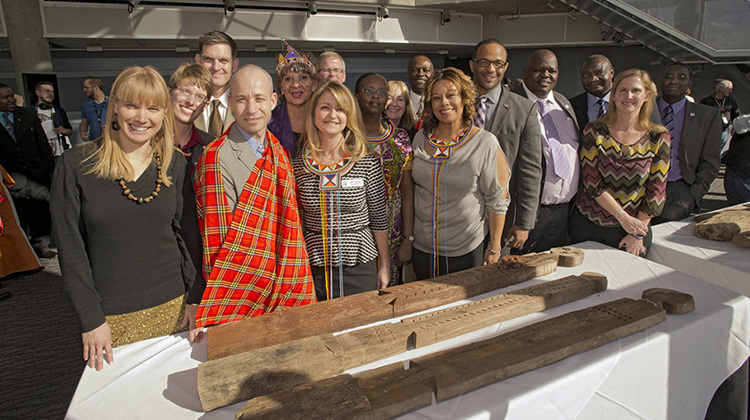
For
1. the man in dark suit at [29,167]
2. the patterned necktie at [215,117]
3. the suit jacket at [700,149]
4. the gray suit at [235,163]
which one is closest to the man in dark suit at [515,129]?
the gray suit at [235,163]

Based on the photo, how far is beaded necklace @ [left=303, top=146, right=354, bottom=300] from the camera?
5.97 ft

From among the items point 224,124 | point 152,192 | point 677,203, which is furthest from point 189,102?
point 677,203

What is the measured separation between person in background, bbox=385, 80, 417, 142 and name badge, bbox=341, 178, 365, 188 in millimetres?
1147

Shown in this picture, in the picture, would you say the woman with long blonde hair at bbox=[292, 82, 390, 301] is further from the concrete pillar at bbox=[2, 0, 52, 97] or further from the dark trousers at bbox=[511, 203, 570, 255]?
the concrete pillar at bbox=[2, 0, 52, 97]

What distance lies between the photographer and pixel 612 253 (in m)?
2.12

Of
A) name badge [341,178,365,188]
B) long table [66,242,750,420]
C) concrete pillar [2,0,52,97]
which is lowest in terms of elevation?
long table [66,242,750,420]

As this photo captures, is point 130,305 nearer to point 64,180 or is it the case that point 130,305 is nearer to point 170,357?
point 170,357

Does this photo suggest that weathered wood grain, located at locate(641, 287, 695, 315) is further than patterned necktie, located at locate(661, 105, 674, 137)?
No

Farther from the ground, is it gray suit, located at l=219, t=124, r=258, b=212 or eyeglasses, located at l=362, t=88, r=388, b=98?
eyeglasses, located at l=362, t=88, r=388, b=98

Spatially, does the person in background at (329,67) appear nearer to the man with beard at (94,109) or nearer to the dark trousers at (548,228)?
the dark trousers at (548,228)

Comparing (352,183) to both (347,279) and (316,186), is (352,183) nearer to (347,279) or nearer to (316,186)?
(316,186)

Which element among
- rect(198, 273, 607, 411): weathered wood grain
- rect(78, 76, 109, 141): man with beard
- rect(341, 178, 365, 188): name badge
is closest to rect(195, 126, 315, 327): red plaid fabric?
rect(341, 178, 365, 188): name badge

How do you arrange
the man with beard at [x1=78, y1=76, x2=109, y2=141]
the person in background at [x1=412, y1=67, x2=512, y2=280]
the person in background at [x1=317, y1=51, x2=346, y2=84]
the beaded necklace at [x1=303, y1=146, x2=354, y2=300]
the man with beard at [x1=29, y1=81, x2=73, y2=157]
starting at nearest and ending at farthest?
the beaded necklace at [x1=303, y1=146, x2=354, y2=300] < the person in background at [x1=412, y1=67, x2=512, y2=280] < the person in background at [x1=317, y1=51, x2=346, y2=84] < the man with beard at [x1=29, y1=81, x2=73, y2=157] < the man with beard at [x1=78, y1=76, x2=109, y2=141]

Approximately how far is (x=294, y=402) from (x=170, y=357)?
566 mm
